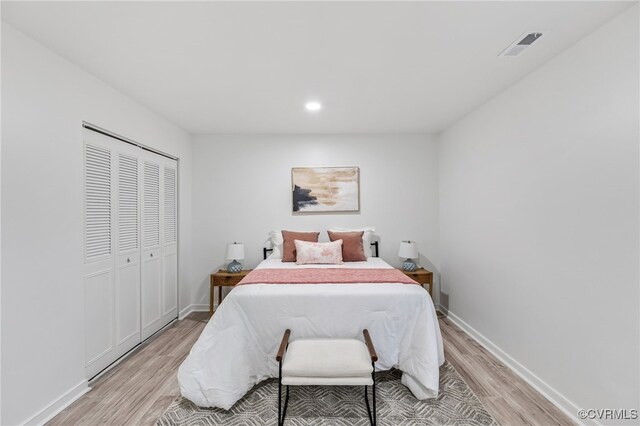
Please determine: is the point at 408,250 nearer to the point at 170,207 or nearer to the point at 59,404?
the point at 170,207

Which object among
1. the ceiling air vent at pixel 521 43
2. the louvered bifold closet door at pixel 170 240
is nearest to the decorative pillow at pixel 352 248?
Result: the louvered bifold closet door at pixel 170 240

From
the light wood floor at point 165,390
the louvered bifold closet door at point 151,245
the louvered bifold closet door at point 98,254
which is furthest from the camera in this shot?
the louvered bifold closet door at point 151,245

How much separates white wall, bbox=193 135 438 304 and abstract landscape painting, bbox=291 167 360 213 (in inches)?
3.7

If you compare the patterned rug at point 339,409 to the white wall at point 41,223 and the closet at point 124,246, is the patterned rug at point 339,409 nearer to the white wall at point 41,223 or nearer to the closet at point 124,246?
the white wall at point 41,223

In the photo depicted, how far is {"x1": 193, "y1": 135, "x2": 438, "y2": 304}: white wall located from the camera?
4.44 m

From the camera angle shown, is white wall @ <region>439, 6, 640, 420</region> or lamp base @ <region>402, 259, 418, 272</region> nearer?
white wall @ <region>439, 6, 640, 420</region>

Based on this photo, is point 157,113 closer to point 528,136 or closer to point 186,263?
point 186,263

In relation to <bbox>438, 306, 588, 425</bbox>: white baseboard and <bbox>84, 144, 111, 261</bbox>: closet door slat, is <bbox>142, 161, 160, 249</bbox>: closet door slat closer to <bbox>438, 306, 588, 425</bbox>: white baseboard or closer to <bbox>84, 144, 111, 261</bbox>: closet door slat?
<bbox>84, 144, 111, 261</bbox>: closet door slat

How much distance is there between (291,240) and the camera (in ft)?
13.2

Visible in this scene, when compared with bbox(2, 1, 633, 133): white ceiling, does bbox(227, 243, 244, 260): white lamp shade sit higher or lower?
lower

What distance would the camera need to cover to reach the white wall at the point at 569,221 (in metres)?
1.78

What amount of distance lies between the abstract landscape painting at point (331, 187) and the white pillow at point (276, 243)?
0.45m

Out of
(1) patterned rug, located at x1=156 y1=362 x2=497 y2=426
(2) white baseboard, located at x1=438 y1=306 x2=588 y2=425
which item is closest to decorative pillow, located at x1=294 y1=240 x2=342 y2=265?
(1) patterned rug, located at x1=156 y1=362 x2=497 y2=426

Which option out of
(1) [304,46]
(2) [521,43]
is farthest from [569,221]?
(1) [304,46]
